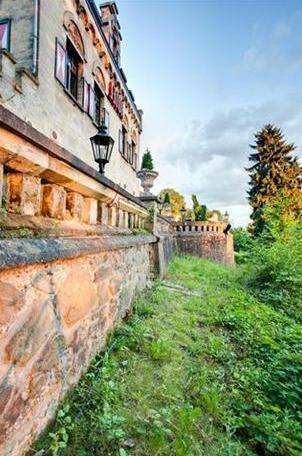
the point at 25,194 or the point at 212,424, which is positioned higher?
the point at 25,194

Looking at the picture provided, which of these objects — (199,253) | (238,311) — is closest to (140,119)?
(199,253)

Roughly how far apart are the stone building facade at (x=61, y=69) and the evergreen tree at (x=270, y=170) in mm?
15688

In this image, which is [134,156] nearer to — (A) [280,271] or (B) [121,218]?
(A) [280,271]

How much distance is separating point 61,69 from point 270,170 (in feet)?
68.4

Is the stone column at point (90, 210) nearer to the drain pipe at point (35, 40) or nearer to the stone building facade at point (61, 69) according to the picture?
the stone building facade at point (61, 69)

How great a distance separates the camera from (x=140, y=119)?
55.0 ft

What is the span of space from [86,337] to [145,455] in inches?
33.0

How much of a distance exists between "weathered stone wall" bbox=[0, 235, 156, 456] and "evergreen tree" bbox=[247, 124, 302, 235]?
2216cm

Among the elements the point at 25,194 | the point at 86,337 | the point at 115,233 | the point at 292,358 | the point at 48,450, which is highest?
the point at 25,194

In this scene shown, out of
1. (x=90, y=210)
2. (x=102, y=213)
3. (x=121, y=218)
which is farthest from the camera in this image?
(x=121, y=218)

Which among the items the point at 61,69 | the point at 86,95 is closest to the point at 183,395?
the point at 61,69

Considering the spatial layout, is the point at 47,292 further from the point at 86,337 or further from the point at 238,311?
the point at 238,311

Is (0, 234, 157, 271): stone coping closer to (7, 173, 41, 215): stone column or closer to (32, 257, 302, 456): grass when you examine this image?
(7, 173, 41, 215): stone column

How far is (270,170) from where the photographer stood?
75.6 ft
